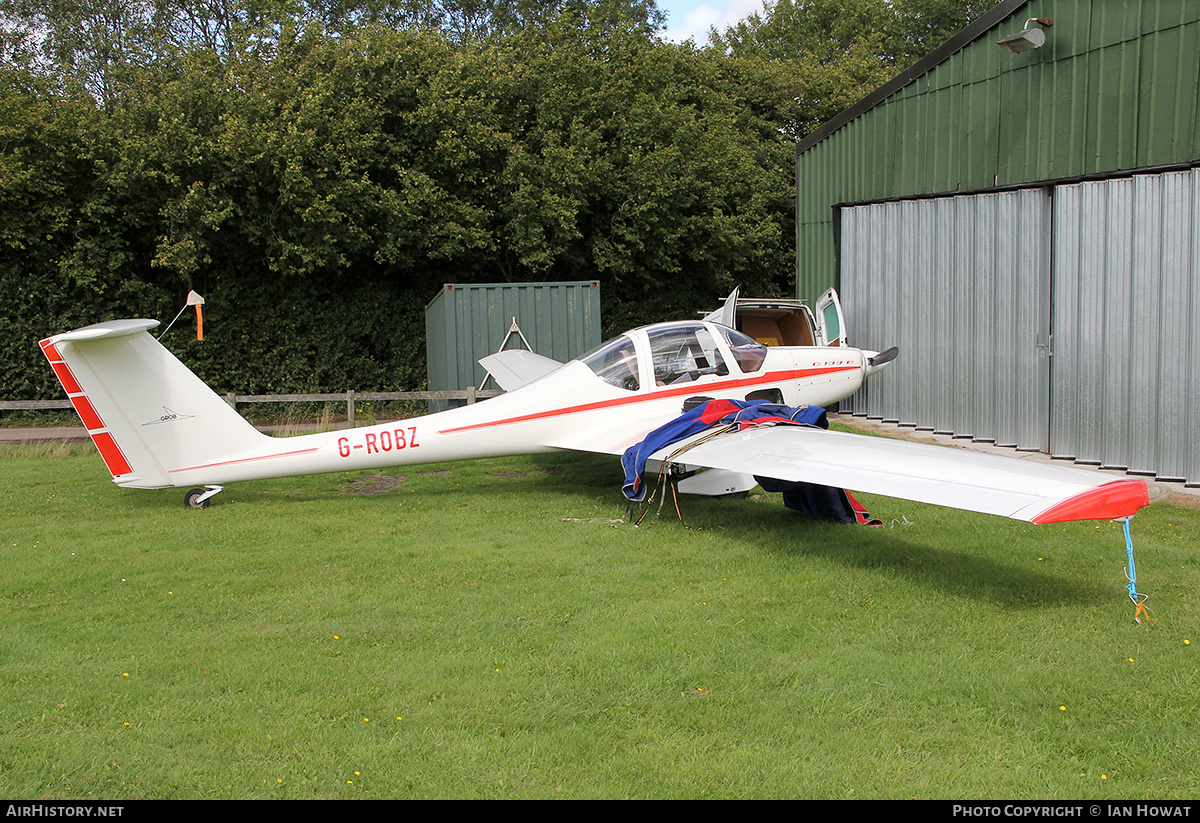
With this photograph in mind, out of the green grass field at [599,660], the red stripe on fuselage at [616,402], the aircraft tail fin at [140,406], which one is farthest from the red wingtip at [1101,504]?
the aircraft tail fin at [140,406]

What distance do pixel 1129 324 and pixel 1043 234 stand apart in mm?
1675

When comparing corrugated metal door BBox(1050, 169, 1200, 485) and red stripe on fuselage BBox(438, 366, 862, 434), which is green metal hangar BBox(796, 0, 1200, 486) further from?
red stripe on fuselage BBox(438, 366, 862, 434)

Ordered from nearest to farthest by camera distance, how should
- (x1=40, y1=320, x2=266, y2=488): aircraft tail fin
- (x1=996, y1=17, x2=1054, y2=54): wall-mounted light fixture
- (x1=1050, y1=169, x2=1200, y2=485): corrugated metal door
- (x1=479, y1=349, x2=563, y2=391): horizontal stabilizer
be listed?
(x1=40, y1=320, x2=266, y2=488): aircraft tail fin, (x1=1050, y1=169, x2=1200, y2=485): corrugated metal door, (x1=996, y1=17, x2=1054, y2=54): wall-mounted light fixture, (x1=479, y1=349, x2=563, y2=391): horizontal stabilizer

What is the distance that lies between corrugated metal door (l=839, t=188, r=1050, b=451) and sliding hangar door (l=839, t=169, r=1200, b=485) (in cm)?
2

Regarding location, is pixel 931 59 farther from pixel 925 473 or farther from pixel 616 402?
pixel 925 473

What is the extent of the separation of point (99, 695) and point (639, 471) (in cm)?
424

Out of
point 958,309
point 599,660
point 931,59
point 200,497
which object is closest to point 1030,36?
point 931,59

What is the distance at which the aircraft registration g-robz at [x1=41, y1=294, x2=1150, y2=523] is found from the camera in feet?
19.7

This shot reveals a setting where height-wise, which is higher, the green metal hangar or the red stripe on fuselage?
the green metal hangar

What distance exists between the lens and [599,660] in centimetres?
441

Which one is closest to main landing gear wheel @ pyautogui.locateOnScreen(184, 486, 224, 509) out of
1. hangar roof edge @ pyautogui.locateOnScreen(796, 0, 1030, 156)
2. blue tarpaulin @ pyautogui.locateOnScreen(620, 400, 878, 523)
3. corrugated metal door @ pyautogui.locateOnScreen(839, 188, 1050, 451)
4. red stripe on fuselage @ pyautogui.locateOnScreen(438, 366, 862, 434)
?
red stripe on fuselage @ pyautogui.locateOnScreen(438, 366, 862, 434)

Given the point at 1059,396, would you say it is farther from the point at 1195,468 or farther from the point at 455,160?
the point at 455,160

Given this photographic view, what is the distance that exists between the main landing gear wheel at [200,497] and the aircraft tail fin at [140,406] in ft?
1.86

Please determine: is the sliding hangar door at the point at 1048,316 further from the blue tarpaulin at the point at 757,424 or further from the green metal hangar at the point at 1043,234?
the blue tarpaulin at the point at 757,424
